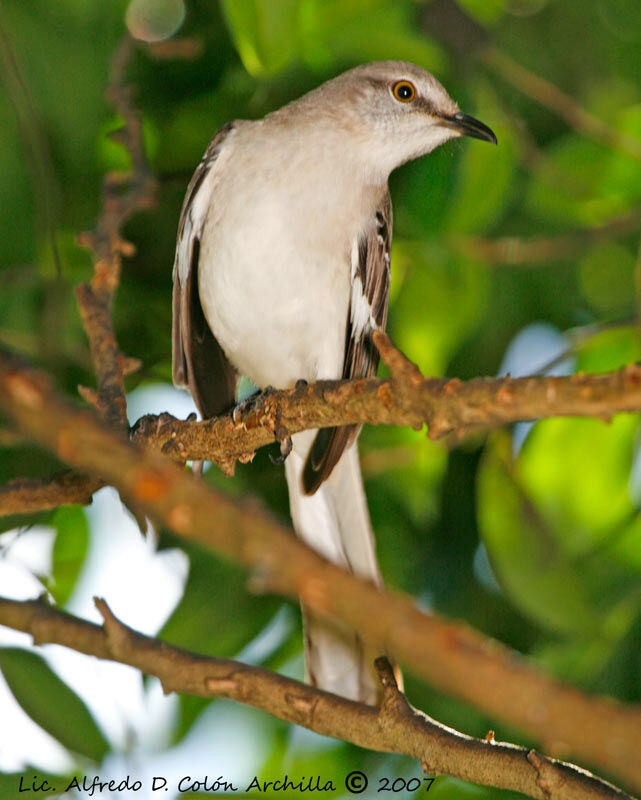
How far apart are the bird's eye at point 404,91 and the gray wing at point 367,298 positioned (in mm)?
654

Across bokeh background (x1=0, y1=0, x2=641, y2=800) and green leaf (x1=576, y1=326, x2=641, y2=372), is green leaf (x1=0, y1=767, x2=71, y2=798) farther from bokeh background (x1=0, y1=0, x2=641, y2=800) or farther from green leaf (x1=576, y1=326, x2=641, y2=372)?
green leaf (x1=576, y1=326, x2=641, y2=372)

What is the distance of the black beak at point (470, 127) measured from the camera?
13.1 feet

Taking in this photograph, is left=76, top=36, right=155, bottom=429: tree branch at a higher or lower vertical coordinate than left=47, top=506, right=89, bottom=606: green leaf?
higher

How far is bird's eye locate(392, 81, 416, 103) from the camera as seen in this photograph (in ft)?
15.0

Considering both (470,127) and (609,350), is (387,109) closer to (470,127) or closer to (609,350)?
(470,127)

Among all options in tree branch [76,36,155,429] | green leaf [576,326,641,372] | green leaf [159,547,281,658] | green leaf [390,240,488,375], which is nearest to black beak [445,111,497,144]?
green leaf [390,240,488,375]

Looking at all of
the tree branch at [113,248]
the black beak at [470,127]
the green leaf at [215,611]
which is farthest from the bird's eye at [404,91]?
the green leaf at [215,611]

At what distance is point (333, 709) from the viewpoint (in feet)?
8.70

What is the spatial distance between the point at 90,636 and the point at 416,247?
88.1 inches

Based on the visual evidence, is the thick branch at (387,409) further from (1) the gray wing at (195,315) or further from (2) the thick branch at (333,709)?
(1) the gray wing at (195,315)

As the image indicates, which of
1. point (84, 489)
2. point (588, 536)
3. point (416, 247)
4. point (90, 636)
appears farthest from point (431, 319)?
point (90, 636)

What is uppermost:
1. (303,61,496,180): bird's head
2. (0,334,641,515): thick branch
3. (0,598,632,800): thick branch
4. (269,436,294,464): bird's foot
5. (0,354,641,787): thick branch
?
(303,61,496,180): bird's head

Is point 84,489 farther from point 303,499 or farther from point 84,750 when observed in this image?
point 303,499

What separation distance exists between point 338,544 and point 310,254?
1322 millimetres
